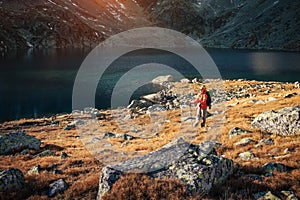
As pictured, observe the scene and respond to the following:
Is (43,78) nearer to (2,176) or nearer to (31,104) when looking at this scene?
(31,104)

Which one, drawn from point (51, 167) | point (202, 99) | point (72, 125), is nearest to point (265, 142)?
point (202, 99)

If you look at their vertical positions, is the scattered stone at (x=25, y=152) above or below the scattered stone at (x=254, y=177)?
below

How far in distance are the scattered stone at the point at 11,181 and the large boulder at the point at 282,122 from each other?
15.0 m

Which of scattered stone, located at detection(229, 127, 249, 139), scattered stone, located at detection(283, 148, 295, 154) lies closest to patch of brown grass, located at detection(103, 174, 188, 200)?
scattered stone, located at detection(283, 148, 295, 154)

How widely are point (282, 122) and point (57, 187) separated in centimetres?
1399

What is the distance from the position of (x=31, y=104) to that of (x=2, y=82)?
2674 centimetres

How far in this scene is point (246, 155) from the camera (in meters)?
14.3

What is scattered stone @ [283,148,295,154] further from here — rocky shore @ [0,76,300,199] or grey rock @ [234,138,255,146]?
grey rock @ [234,138,255,146]

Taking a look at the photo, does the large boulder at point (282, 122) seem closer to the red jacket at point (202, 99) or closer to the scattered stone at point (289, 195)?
the red jacket at point (202, 99)

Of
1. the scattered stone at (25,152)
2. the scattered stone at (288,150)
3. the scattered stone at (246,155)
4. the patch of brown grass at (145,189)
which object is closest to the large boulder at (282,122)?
the scattered stone at (288,150)

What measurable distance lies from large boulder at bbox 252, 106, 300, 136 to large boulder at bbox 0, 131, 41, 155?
17.1 metres

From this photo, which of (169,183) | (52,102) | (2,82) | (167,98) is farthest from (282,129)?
(2,82)

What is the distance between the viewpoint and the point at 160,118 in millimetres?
38594

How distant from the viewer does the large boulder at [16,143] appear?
21194 millimetres
